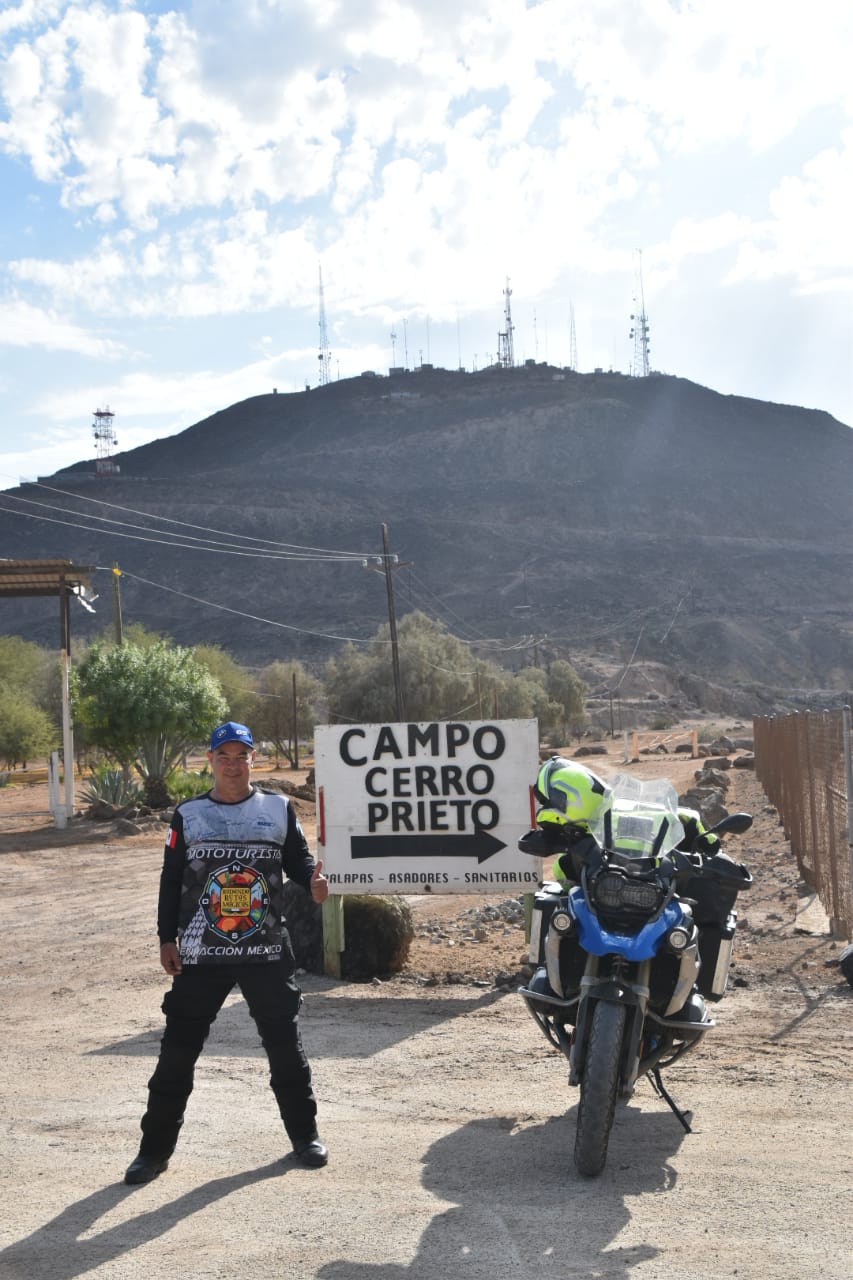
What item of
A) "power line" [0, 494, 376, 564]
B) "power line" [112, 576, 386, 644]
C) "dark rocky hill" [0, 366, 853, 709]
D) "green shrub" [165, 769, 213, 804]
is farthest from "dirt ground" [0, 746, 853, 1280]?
"power line" [0, 494, 376, 564]

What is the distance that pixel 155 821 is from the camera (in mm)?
24000

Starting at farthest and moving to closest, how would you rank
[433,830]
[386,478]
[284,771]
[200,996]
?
[386,478], [284,771], [433,830], [200,996]

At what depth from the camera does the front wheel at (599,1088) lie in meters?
4.87

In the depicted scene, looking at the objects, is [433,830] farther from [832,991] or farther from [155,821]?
[155,821]

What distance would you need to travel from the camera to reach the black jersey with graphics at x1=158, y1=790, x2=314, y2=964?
17.2 ft

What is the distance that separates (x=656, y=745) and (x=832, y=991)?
4647 centimetres

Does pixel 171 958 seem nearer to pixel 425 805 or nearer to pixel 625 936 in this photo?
pixel 625 936

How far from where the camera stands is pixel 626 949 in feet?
16.7

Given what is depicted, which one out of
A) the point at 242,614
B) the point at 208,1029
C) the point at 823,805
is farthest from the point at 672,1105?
the point at 242,614

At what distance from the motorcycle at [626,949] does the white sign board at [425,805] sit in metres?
3.13

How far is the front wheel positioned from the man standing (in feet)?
3.46

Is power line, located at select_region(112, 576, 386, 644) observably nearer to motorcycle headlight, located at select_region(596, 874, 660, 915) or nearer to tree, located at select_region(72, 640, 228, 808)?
tree, located at select_region(72, 640, 228, 808)

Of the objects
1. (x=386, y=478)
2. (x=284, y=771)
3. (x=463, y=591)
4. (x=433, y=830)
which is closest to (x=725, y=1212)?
(x=433, y=830)

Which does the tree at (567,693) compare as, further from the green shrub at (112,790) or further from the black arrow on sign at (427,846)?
the black arrow on sign at (427,846)
